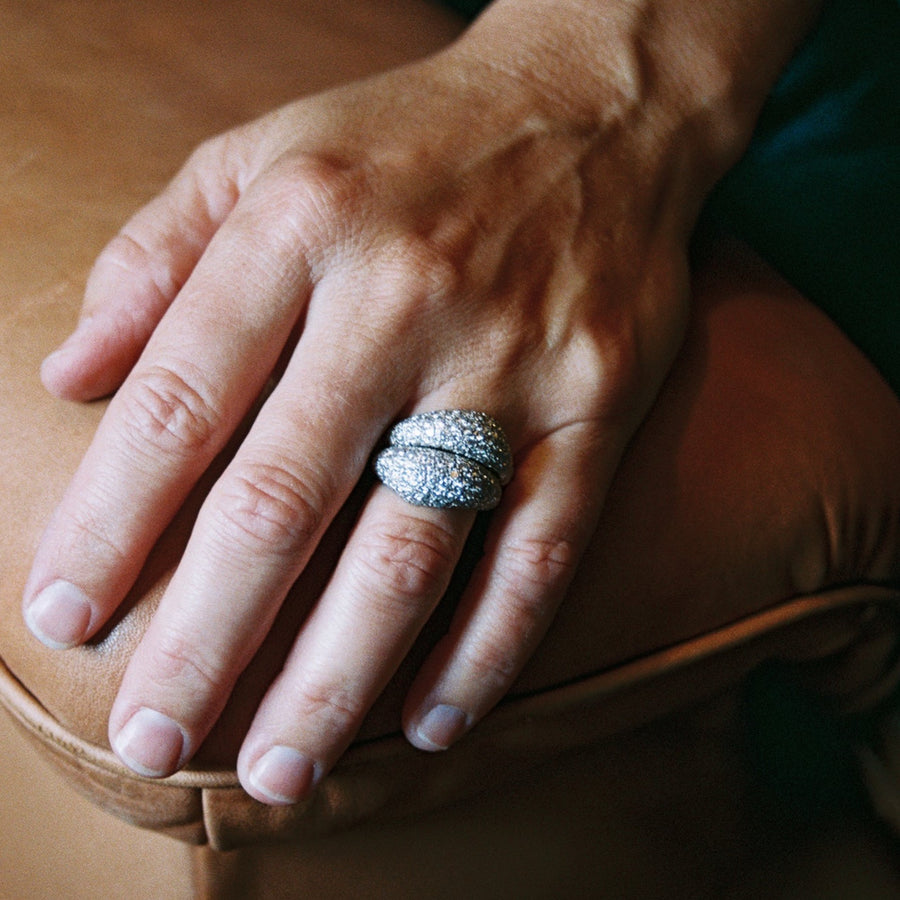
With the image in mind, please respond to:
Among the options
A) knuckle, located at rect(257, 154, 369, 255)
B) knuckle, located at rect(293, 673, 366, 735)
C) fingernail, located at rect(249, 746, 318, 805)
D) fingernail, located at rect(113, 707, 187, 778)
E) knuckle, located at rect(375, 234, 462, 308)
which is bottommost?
fingernail, located at rect(249, 746, 318, 805)

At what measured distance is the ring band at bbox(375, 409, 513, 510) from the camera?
0.45 m

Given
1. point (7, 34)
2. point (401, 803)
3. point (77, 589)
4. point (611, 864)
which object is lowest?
point (611, 864)

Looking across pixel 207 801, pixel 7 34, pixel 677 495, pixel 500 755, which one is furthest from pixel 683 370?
pixel 7 34

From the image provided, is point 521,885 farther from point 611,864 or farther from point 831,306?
point 831,306

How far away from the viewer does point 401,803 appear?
51 centimetres

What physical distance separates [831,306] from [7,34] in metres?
0.67

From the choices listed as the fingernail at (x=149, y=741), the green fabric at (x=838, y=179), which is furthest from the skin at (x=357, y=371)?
the green fabric at (x=838, y=179)

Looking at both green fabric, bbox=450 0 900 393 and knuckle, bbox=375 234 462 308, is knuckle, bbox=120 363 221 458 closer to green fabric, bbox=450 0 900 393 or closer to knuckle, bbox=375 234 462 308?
knuckle, bbox=375 234 462 308

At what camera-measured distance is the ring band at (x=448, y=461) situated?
448 mm

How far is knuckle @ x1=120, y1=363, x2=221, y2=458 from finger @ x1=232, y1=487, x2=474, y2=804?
0.09m

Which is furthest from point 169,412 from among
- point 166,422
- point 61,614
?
point 61,614

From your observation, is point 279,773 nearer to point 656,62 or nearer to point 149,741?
point 149,741

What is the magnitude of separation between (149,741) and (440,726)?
5.5 inches

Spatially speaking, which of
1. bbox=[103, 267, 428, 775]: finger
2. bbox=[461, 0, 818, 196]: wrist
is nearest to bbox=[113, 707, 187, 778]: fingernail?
bbox=[103, 267, 428, 775]: finger
